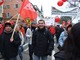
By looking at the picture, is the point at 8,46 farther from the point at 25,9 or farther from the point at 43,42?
the point at 25,9

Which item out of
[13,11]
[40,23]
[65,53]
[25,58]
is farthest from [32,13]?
[13,11]

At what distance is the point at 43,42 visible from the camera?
7402 mm

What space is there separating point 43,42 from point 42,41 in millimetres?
38

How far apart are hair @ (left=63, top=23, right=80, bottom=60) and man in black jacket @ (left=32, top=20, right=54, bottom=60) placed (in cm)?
469

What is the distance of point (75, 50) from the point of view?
257 cm

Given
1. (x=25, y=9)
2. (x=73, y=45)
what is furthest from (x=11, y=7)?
(x=73, y=45)

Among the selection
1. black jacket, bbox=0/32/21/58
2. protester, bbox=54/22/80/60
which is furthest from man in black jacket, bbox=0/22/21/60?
protester, bbox=54/22/80/60

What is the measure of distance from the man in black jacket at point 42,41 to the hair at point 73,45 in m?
4.69

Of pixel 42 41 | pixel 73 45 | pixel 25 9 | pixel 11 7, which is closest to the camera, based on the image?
pixel 73 45

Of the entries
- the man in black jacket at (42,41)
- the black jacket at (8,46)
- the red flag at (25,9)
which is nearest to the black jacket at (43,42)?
the man in black jacket at (42,41)

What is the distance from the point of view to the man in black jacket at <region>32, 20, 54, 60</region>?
24.2ft

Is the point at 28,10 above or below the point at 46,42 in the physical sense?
above

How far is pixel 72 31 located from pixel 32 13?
668 centimetres

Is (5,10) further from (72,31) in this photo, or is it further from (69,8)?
(72,31)
